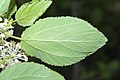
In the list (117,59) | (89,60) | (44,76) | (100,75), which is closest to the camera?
(44,76)

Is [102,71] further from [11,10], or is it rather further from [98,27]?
[11,10]

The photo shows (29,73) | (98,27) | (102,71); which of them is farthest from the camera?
(98,27)

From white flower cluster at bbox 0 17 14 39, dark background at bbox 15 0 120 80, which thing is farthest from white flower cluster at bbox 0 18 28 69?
dark background at bbox 15 0 120 80

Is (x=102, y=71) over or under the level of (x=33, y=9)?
under

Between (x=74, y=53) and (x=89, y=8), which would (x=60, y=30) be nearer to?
(x=74, y=53)

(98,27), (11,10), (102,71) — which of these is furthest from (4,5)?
(98,27)

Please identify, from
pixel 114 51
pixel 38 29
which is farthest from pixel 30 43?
pixel 114 51

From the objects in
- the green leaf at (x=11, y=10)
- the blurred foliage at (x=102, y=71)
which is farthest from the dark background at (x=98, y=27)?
the green leaf at (x=11, y=10)
